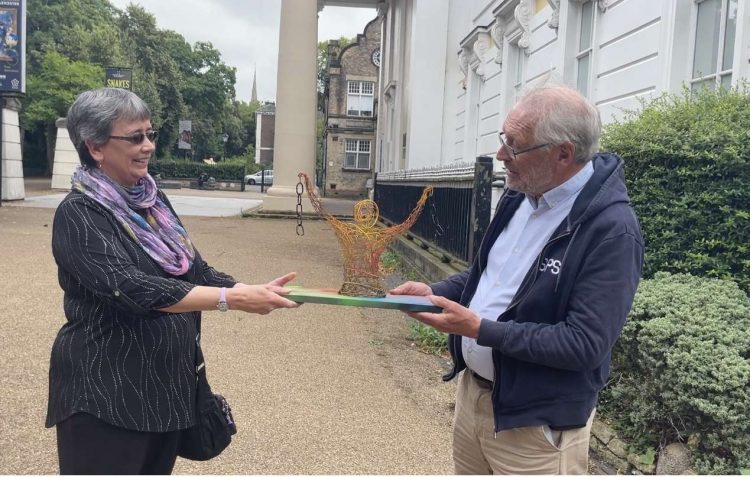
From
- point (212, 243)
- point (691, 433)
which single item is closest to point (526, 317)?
point (691, 433)

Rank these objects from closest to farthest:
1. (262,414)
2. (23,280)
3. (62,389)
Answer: (62,389) → (262,414) → (23,280)

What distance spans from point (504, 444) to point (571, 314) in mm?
551

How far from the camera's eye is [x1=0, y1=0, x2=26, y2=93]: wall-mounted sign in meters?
18.0

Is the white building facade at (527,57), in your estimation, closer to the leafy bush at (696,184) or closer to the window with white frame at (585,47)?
the window with white frame at (585,47)

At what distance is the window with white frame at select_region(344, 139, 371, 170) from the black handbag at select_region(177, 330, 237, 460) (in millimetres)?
42481

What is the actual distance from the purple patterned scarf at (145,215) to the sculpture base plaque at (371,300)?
0.44m

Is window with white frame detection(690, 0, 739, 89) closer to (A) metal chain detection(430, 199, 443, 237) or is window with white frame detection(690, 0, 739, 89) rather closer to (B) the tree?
(A) metal chain detection(430, 199, 443, 237)

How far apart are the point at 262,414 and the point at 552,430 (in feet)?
9.13

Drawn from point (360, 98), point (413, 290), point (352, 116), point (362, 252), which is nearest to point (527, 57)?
point (362, 252)

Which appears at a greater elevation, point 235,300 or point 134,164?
point 134,164

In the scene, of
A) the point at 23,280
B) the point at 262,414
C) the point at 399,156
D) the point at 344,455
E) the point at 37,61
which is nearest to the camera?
the point at 344,455

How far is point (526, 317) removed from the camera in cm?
200

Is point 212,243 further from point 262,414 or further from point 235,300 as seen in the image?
point 235,300

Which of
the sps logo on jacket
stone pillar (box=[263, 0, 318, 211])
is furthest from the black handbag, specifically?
stone pillar (box=[263, 0, 318, 211])
